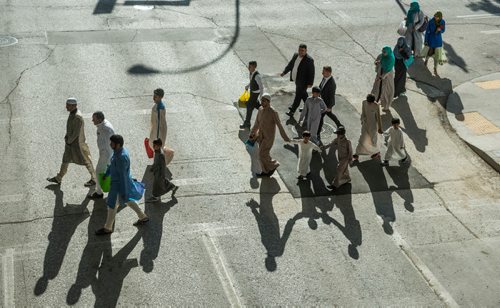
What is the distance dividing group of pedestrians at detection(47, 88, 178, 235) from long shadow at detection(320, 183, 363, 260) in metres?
2.66

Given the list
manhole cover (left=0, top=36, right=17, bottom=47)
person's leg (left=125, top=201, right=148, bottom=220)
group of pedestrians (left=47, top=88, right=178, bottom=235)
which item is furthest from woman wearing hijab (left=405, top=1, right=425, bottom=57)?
manhole cover (left=0, top=36, right=17, bottom=47)

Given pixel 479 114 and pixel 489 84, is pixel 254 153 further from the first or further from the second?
pixel 489 84

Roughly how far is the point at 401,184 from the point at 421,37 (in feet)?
21.1

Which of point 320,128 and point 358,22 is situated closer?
point 320,128

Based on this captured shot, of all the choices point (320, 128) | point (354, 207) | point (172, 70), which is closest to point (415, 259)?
point (354, 207)

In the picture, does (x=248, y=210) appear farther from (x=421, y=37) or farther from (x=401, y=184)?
(x=421, y=37)

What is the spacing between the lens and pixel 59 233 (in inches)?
390

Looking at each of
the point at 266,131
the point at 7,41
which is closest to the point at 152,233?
the point at 266,131

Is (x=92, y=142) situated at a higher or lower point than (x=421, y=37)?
lower

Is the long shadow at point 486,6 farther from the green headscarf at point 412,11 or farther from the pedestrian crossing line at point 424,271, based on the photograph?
the pedestrian crossing line at point 424,271

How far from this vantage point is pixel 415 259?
991 cm

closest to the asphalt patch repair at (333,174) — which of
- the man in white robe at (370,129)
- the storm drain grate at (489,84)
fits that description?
the man in white robe at (370,129)

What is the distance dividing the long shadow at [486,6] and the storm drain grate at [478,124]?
8.44 meters

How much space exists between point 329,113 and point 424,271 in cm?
446
